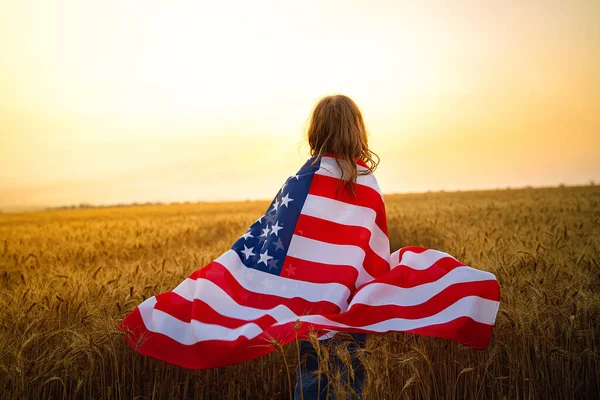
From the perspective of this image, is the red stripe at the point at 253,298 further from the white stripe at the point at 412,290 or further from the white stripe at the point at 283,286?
the white stripe at the point at 412,290

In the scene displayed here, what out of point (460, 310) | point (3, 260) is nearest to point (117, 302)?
point (460, 310)

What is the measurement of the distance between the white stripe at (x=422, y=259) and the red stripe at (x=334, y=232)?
0.23 meters

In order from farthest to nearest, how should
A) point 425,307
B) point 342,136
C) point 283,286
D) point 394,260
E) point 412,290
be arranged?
point 394,260 → point 342,136 → point 283,286 → point 412,290 → point 425,307

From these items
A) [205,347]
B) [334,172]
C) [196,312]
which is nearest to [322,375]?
[205,347]

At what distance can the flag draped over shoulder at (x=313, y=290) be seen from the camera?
2.22 m

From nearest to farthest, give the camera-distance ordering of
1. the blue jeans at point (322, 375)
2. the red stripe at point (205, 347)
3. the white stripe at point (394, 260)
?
1. the red stripe at point (205, 347)
2. the blue jeans at point (322, 375)
3. the white stripe at point (394, 260)

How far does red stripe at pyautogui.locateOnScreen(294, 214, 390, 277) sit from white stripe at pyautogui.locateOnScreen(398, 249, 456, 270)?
0.23 m

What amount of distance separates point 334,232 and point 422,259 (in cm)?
58

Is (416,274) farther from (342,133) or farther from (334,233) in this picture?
(342,133)

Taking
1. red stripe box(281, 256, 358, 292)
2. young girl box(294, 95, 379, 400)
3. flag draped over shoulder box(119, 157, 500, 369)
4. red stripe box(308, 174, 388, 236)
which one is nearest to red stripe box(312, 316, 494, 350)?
flag draped over shoulder box(119, 157, 500, 369)

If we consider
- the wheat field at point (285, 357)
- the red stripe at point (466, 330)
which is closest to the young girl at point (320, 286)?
the red stripe at point (466, 330)

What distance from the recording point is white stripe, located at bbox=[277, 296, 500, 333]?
7.29 ft

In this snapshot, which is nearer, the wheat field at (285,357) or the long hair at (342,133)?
the wheat field at (285,357)

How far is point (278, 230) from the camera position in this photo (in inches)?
106
